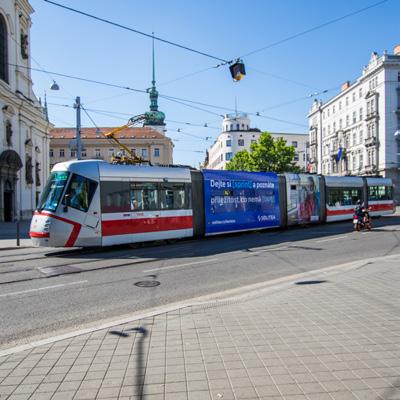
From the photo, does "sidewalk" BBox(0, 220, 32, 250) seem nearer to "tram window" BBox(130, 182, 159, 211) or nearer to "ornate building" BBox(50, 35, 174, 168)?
"tram window" BBox(130, 182, 159, 211)

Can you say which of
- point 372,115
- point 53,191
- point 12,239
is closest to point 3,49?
point 12,239

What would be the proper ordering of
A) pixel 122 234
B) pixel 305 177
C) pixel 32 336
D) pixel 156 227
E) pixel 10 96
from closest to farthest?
1. pixel 32 336
2. pixel 122 234
3. pixel 156 227
4. pixel 305 177
5. pixel 10 96

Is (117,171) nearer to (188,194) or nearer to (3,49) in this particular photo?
(188,194)

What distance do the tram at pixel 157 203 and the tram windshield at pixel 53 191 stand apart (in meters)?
0.03

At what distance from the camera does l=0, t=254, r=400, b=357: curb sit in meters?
4.39

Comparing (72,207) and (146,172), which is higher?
(146,172)

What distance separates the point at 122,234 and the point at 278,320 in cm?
864

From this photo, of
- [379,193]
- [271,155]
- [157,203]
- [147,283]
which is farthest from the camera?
[271,155]

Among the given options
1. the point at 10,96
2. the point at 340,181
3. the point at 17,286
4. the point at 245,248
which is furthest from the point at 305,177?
the point at 10,96

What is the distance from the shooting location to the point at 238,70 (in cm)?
A: 1328

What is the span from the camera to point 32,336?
4.89 metres

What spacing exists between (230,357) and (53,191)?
9704 mm

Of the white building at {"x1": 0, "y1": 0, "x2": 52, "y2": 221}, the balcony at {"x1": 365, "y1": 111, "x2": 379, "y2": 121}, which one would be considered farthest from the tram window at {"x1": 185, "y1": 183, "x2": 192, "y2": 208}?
the balcony at {"x1": 365, "y1": 111, "x2": 379, "y2": 121}

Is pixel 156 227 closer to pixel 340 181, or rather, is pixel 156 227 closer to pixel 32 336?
pixel 32 336
